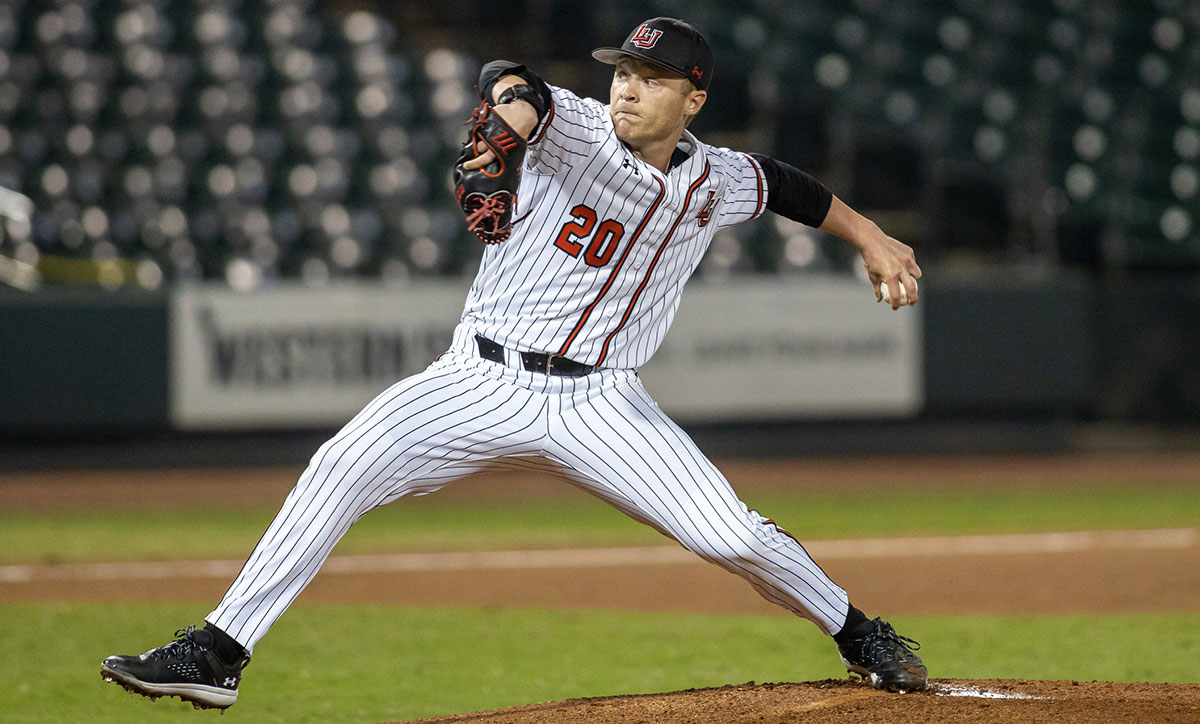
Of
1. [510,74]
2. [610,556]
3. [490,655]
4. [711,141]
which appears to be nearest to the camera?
[510,74]

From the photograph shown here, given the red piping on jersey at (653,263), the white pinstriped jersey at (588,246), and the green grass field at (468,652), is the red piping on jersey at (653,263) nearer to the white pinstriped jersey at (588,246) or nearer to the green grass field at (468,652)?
the white pinstriped jersey at (588,246)

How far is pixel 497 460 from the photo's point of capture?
3223 millimetres

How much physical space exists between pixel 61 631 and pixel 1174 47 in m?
12.4

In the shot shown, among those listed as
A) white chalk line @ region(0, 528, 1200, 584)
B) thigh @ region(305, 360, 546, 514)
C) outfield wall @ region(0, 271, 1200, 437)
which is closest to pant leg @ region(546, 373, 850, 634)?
thigh @ region(305, 360, 546, 514)

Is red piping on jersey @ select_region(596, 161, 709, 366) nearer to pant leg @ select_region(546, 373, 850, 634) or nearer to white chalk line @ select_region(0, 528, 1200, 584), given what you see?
pant leg @ select_region(546, 373, 850, 634)

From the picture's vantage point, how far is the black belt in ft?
10.4

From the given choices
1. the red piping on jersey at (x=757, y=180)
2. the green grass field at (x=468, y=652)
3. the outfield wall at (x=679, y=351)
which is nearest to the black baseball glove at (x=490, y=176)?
the red piping on jersey at (x=757, y=180)

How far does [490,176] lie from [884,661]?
68.8 inches

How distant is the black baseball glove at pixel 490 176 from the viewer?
254 cm

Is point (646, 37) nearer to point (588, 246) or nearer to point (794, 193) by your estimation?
point (588, 246)

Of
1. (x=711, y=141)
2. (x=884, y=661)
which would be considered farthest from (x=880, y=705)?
(x=711, y=141)

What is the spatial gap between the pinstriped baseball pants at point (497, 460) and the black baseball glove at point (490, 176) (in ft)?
2.14

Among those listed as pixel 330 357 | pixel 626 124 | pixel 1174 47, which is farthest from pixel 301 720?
pixel 1174 47

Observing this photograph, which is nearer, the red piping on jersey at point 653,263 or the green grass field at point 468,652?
the red piping on jersey at point 653,263
